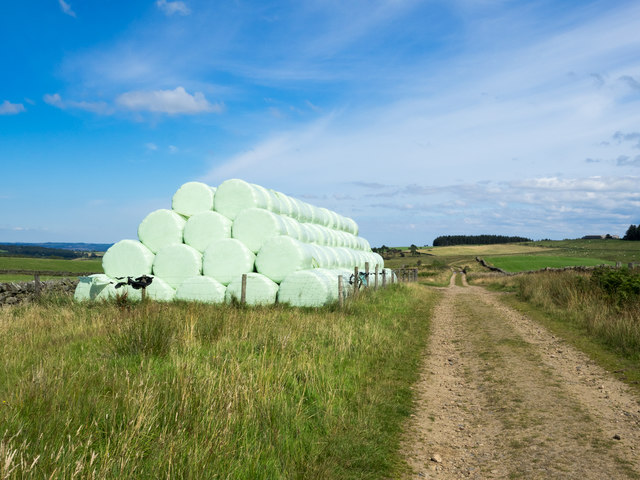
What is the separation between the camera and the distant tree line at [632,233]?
116250mm

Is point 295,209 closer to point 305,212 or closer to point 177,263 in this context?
point 305,212

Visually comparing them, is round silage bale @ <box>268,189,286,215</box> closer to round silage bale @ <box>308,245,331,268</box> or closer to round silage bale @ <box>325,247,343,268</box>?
round silage bale @ <box>308,245,331,268</box>

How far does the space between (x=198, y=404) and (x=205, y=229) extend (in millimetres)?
14138

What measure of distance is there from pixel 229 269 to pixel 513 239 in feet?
554

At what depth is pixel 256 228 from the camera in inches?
712

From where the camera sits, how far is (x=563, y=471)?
4.60 metres

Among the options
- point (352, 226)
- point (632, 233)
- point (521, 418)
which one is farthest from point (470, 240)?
point (521, 418)

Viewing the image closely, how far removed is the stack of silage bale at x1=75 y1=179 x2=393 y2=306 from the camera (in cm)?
1655

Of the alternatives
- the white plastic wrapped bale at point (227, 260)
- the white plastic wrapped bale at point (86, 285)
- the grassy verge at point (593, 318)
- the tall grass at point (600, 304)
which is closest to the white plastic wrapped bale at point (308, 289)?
the white plastic wrapped bale at point (227, 260)

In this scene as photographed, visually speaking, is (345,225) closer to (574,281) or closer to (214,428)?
(574,281)

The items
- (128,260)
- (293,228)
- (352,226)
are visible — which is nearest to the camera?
(128,260)

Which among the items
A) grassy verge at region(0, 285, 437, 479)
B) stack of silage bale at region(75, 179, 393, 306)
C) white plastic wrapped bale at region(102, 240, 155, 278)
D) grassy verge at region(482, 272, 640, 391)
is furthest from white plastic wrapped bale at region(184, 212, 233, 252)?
grassy verge at region(482, 272, 640, 391)

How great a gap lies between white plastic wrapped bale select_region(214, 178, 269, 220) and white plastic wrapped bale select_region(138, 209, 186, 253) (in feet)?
6.17

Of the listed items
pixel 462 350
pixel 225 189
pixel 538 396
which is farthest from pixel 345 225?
pixel 538 396
